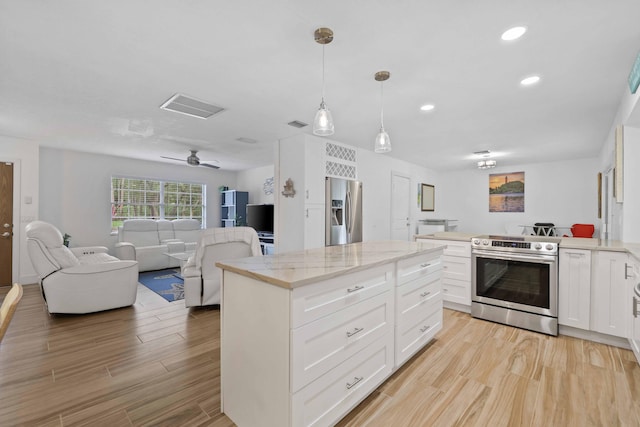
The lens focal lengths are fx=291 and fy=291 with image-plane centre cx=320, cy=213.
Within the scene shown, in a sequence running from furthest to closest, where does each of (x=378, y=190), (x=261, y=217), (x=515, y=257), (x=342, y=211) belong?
1. (x=261, y=217)
2. (x=378, y=190)
3. (x=342, y=211)
4. (x=515, y=257)

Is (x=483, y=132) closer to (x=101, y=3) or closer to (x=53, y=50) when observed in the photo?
(x=101, y=3)

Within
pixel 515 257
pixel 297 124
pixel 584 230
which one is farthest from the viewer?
pixel 584 230

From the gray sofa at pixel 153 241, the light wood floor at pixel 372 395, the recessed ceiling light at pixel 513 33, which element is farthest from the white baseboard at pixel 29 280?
the recessed ceiling light at pixel 513 33

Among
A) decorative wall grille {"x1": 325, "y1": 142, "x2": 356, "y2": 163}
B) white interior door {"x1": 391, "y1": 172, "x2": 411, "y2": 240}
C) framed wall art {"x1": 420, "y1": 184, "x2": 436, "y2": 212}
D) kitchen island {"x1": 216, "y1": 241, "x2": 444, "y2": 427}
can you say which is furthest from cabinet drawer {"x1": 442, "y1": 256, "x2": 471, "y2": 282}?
framed wall art {"x1": 420, "y1": 184, "x2": 436, "y2": 212}

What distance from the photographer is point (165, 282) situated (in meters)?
4.82

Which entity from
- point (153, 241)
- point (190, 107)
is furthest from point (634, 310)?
point (153, 241)

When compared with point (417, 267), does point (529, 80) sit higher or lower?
higher

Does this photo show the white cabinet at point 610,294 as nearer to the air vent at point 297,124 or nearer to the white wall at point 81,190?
the air vent at point 297,124

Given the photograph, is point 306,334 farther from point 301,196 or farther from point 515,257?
point 301,196

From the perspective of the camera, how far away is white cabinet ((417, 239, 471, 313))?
334 cm

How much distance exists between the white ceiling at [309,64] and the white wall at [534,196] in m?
2.63

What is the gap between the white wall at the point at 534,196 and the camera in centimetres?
618

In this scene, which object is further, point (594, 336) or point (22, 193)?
point (22, 193)

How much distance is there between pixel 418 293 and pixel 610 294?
1860 mm
